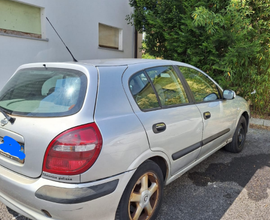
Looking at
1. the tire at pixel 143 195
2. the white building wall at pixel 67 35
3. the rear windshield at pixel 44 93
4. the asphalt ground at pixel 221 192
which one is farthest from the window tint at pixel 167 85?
the white building wall at pixel 67 35

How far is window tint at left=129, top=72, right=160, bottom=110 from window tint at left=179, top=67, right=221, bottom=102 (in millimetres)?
782

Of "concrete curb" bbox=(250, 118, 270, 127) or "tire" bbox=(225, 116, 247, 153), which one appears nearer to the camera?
"tire" bbox=(225, 116, 247, 153)

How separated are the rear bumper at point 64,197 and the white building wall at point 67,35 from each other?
13.3ft

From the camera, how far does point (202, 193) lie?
9.14 ft

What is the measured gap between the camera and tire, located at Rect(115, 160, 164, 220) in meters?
1.84

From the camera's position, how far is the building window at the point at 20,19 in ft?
16.2

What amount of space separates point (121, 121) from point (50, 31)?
16.2ft

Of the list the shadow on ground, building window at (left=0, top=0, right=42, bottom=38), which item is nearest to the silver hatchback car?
the shadow on ground

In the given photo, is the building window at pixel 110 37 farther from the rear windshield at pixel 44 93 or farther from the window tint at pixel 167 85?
the rear windshield at pixel 44 93

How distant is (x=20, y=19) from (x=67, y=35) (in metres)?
1.30

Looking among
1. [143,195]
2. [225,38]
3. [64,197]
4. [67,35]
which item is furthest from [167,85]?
[67,35]

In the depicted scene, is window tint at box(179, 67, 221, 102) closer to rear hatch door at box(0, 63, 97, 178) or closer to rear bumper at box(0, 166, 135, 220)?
rear hatch door at box(0, 63, 97, 178)

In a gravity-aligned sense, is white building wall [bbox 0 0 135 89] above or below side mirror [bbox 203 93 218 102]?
above

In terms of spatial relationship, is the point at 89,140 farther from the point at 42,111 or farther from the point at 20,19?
the point at 20,19
